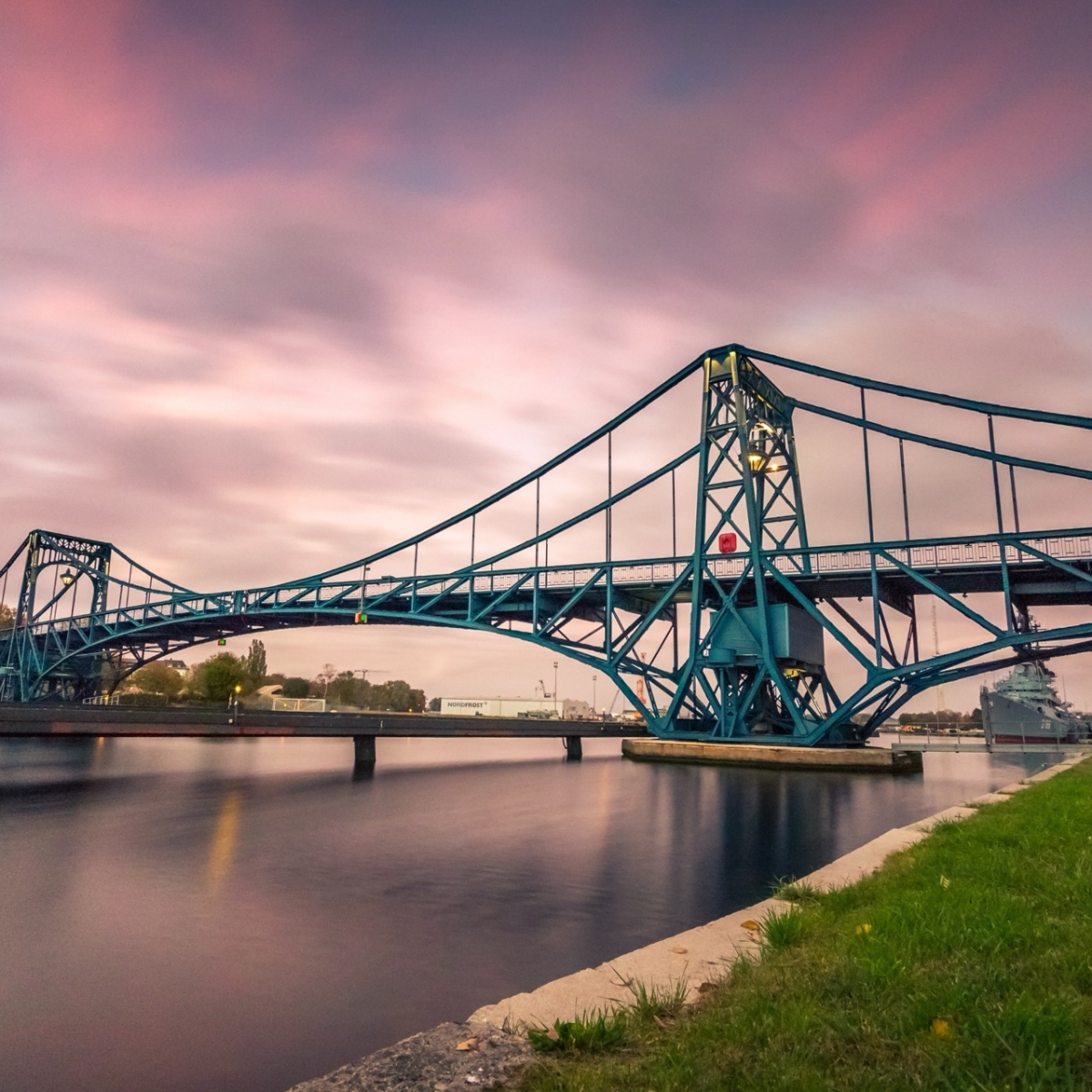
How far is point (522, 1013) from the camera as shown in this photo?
530cm

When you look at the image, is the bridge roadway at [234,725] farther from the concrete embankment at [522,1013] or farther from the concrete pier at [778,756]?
the concrete embankment at [522,1013]

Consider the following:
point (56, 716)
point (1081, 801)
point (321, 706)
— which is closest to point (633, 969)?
point (1081, 801)

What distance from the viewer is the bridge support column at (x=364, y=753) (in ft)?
126

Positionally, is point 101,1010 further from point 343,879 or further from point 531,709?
point 531,709

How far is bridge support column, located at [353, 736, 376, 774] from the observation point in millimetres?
38409

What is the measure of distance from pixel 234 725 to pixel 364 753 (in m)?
6.55

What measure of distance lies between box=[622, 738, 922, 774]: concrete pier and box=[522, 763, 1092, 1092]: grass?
35.5 metres

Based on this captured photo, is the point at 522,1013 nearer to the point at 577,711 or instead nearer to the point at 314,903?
the point at 314,903

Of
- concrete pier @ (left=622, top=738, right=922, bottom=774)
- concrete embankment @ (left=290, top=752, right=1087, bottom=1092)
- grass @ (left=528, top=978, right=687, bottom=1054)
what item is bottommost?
concrete pier @ (left=622, top=738, right=922, bottom=774)

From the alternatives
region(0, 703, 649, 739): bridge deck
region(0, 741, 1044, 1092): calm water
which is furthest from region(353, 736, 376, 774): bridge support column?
region(0, 741, 1044, 1092): calm water

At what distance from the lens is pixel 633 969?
6340mm

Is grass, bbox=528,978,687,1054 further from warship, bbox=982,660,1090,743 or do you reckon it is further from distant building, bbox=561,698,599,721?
distant building, bbox=561,698,599,721

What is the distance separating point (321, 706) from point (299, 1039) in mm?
106913

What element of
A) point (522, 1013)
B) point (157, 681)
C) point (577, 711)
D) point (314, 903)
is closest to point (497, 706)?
point (577, 711)
